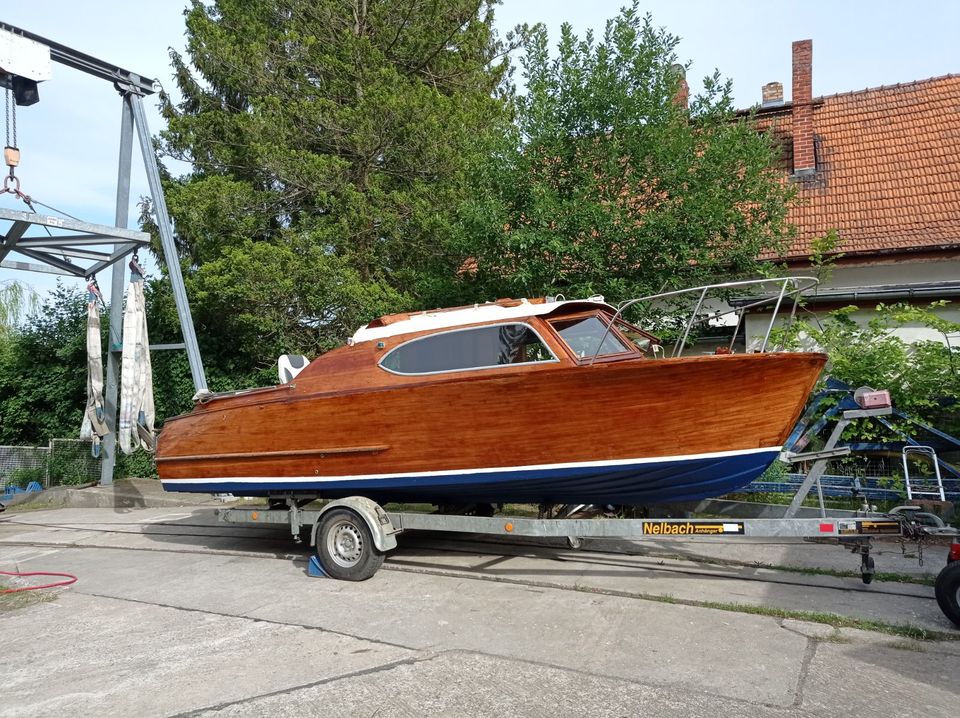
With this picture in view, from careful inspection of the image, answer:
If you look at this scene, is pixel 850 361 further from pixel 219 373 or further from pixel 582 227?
pixel 219 373

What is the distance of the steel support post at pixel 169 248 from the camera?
12.2 metres

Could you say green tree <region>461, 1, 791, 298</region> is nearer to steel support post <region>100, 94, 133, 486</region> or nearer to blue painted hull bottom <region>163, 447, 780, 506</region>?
blue painted hull bottom <region>163, 447, 780, 506</region>

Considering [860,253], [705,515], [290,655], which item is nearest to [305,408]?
[290,655]

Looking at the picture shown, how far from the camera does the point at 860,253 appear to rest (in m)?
12.5

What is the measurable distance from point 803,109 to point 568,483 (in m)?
13.7

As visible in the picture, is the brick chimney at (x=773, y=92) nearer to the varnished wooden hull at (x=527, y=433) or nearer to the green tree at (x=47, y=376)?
the varnished wooden hull at (x=527, y=433)

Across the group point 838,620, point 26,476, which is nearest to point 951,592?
point 838,620

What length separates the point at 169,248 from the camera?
12.2 m

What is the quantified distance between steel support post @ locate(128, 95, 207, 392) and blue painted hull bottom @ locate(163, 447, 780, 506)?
5.82 metres

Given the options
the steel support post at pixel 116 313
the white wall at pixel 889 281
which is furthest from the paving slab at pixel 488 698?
the steel support post at pixel 116 313

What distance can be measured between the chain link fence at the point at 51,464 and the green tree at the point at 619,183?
34.5ft

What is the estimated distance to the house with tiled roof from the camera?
12.0m

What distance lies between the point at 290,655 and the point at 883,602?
4.35 meters

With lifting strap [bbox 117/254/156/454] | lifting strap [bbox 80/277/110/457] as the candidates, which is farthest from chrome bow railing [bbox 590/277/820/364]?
lifting strap [bbox 80/277/110/457]
